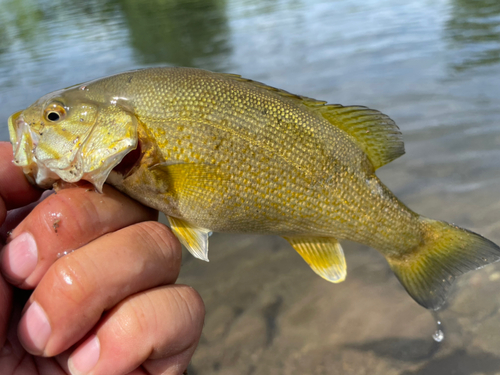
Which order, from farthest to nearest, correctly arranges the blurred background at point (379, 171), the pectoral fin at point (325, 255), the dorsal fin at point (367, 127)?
the blurred background at point (379, 171)
the pectoral fin at point (325, 255)
the dorsal fin at point (367, 127)

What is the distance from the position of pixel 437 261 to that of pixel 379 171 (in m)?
2.44

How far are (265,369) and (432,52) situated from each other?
778 centimetres

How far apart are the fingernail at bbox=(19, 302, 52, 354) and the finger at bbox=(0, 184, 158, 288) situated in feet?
0.47

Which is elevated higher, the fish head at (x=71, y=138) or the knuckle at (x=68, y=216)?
the fish head at (x=71, y=138)

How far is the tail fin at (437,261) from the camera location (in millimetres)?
1967

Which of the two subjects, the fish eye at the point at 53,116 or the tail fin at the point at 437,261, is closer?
the fish eye at the point at 53,116

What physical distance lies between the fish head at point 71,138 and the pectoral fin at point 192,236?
44 centimetres

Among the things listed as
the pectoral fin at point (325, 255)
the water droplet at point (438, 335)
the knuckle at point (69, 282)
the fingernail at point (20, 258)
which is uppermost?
the fingernail at point (20, 258)

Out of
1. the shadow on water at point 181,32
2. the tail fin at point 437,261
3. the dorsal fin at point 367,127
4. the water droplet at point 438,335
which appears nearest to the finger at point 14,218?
the dorsal fin at point 367,127

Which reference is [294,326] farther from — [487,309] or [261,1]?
[261,1]

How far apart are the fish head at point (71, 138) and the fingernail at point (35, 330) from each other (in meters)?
0.54

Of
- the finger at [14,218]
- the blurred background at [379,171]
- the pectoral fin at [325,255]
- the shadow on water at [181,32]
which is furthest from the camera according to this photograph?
the shadow on water at [181,32]

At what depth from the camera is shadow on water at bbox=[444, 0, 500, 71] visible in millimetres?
6816

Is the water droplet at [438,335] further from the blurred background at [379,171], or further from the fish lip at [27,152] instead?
the fish lip at [27,152]
